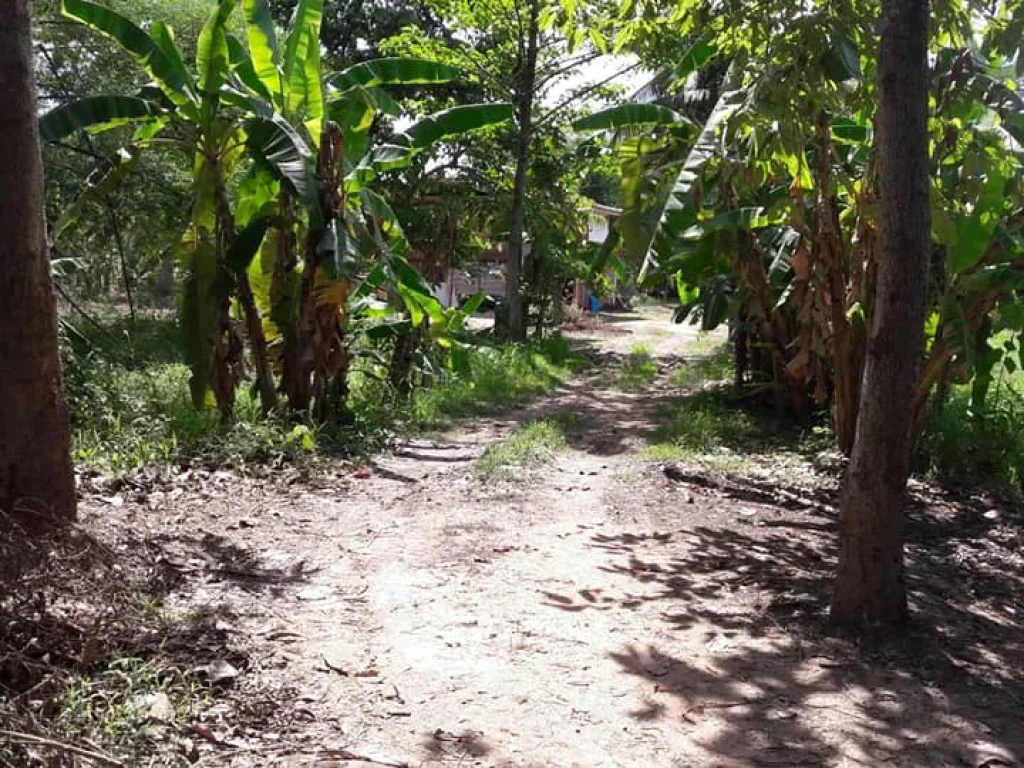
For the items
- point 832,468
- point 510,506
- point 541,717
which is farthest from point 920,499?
point 541,717

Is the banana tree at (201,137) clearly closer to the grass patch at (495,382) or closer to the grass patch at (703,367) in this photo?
the grass patch at (495,382)

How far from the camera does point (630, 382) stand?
15.1 meters

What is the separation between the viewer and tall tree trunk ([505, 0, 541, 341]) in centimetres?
1722

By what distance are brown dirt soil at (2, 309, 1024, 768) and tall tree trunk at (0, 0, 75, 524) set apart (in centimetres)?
60

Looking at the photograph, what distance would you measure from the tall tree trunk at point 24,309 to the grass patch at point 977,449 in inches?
281

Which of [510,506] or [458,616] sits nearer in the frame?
[458,616]

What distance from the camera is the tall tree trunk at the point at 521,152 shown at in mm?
17219

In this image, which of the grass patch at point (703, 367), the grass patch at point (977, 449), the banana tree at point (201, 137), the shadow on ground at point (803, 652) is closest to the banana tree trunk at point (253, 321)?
the banana tree at point (201, 137)

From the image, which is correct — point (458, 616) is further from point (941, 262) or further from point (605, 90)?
point (605, 90)

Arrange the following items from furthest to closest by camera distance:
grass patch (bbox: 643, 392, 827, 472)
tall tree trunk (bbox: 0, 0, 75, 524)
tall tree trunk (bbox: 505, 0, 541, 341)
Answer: tall tree trunk (bbox: 505, 0, 541, 341) → grass patch (bbox: 643, 392, 827, 472) → tall tree trunk (bbox: 0, 0, 75, 524)

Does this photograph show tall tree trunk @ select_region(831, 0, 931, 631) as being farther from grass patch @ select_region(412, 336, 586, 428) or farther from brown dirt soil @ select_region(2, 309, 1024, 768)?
grass patch @ select_region(412, 336, 586, 428)

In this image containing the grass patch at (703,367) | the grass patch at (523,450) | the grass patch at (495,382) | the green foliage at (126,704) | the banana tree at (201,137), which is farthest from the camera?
the grass patch at (703,367)

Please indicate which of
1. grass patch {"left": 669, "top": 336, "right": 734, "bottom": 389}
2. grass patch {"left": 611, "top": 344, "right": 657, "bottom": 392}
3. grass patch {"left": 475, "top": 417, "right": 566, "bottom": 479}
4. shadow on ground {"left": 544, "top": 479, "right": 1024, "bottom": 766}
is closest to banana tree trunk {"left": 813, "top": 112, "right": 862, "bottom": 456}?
shadow on ground {"left": 544, "top": 479, "right": 1024, "bottom": 766}

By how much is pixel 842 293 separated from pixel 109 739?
6944 mm
